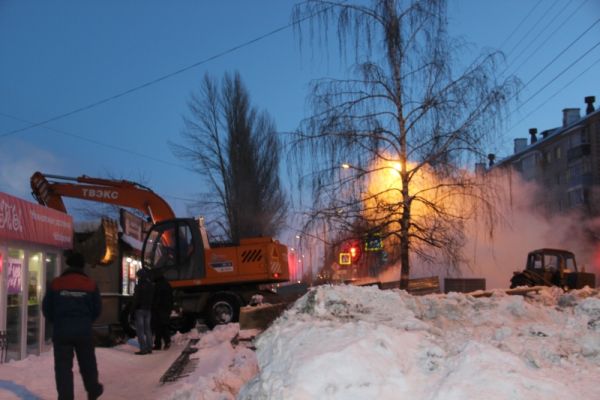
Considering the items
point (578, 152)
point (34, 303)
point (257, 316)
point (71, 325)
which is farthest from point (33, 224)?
point (578, 152)

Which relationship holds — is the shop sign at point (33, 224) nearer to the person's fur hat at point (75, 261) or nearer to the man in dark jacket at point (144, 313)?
the man in dark jacket at point (144, 313)

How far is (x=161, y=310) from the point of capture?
13578mm

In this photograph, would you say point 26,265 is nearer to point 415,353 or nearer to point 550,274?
point 415,353

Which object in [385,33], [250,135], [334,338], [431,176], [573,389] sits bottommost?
[573,389]

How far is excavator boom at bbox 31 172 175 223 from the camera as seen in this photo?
1742cm

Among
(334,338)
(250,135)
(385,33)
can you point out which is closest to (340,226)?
(385,33)

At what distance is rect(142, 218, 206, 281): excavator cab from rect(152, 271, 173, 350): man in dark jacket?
2594mm

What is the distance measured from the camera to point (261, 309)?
8898 millimetres

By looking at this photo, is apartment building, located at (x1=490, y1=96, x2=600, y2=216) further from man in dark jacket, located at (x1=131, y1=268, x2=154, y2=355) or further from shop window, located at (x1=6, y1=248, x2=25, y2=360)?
shop window, located at (x1=6, y1=248, x2=25, y2=360)

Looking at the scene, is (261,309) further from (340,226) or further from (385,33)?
(385,33)

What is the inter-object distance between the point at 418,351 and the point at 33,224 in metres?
8.96

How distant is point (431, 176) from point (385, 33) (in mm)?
3038

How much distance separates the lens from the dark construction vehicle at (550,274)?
2031cm

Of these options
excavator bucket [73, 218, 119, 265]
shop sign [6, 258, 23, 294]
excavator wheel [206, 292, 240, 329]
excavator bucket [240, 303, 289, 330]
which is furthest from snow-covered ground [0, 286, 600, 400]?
excavator bucket [73, 218, 119, 265]
